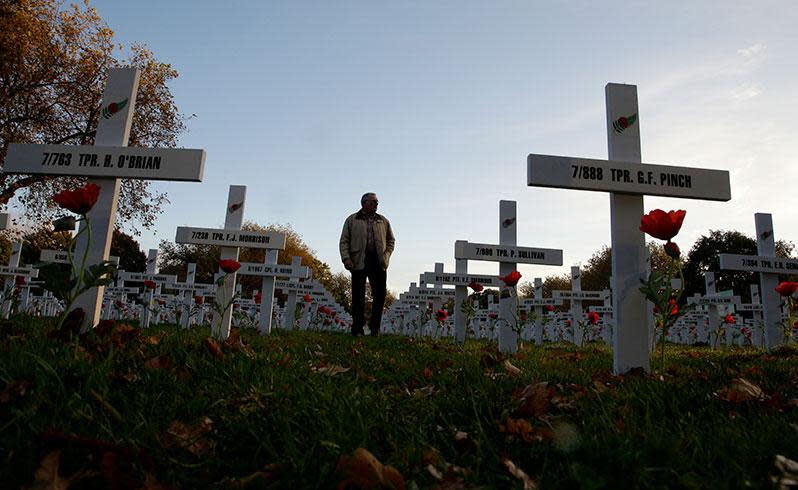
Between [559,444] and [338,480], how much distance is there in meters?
0.89

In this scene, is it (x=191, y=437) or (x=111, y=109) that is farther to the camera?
(x=111, y=109)

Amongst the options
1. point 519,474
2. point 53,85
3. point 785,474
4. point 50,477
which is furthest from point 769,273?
point 53,85

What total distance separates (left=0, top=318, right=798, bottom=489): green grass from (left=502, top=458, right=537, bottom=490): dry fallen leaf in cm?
3

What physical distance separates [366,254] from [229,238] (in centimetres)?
239

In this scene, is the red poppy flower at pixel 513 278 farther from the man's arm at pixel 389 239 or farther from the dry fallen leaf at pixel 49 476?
the dry fallen leaf at pixel 49 476

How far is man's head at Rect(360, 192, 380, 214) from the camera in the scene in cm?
809

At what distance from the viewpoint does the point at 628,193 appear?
162 inches

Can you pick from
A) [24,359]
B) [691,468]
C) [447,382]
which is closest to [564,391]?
[447,382]

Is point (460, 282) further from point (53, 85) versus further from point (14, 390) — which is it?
point (53, 85)

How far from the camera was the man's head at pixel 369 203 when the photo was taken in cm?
809

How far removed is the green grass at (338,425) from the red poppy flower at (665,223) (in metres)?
0.95

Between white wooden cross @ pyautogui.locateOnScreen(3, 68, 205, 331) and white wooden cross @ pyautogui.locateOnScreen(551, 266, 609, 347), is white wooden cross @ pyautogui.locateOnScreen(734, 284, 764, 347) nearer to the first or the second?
white wooden cross @ pyautogui.locateOnScreen(551, 266, 609, 347)

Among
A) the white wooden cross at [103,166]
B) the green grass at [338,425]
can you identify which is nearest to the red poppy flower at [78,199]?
the green grass at [338,425]

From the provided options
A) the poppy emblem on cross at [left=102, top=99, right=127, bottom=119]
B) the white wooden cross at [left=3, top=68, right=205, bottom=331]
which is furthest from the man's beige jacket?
the poppy emblem on cross at [left=102, top=99, right=127, bottom=119]
